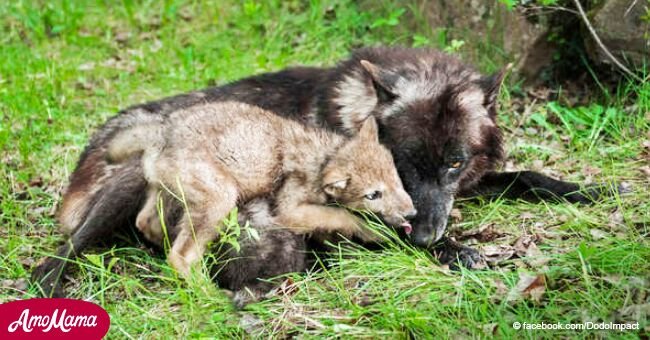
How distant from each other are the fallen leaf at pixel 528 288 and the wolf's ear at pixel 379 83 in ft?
5.29

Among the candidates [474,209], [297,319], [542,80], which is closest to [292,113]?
[474,209]

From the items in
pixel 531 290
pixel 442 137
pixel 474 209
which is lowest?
pixel 474 209

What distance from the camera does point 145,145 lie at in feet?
Result: 16.8

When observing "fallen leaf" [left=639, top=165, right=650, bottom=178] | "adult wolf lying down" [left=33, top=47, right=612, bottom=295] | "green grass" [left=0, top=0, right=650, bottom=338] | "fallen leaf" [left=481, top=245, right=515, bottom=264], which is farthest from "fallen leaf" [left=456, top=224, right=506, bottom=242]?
"fallen leaf" [left=639, top=165, right=650, bottom=178]

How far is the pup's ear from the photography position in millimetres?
4590

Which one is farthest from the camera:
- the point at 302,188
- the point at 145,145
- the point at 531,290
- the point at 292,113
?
the point at 292,113

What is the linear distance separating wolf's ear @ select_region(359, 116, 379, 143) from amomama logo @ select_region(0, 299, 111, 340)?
1.96 m

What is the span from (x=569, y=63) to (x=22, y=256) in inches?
206

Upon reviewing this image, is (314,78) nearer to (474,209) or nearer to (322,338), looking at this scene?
(474,209)

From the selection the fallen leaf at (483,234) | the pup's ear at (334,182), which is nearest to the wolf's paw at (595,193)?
the fallen leaf at (483,234)

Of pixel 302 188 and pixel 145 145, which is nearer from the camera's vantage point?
pixel 302 188

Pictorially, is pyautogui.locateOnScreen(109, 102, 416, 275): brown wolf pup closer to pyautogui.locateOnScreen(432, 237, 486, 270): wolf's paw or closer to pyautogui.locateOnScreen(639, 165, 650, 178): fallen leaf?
pyautogui.locateOnScreen(432, 237, 486, 270): wolf's paw

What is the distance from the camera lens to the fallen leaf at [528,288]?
388 cm

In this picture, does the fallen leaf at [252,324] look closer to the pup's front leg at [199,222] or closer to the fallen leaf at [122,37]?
the pup's front leg at [199,222]
